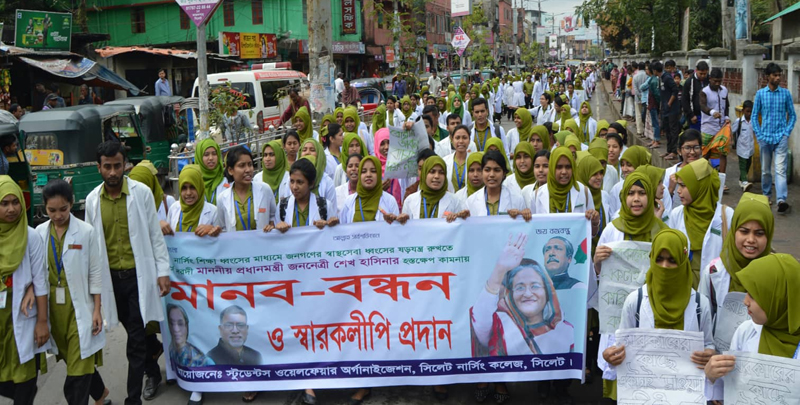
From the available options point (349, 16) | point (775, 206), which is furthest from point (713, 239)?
point (349, 16)

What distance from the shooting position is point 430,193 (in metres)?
5.38

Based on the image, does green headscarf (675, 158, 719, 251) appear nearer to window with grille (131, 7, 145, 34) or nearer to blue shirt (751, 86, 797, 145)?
blue shirt (751, 86, 797, 145)

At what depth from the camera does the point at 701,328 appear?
3.55m

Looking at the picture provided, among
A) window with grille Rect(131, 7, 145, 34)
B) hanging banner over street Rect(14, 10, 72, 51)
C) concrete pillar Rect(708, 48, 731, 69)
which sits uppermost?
window with grille Rect(131, 7, 145, 34)

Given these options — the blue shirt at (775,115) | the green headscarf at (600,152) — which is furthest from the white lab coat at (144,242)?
the blue shirt at (775,115)

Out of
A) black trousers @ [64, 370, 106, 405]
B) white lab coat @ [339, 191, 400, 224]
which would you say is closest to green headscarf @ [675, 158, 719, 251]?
white lab coat @ [339, 191, 400, 224]

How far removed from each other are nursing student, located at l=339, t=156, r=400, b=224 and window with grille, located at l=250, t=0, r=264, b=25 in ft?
112

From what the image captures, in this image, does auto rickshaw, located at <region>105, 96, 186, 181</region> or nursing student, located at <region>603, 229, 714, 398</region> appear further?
auto rickshaw, located at <region>105, 96, 186, 181</region>

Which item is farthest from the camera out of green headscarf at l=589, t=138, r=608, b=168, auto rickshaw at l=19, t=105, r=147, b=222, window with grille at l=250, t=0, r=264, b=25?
window with grille at l=250, t=0, r=264, b=25

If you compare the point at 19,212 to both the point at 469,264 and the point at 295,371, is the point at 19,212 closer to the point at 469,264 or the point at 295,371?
the point at 295,371

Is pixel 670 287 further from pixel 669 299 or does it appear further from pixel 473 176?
pixel 473 176

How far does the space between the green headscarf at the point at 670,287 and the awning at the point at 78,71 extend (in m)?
18.5

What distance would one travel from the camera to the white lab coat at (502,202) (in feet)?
17.5

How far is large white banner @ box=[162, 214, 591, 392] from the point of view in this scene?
15.7 feet
